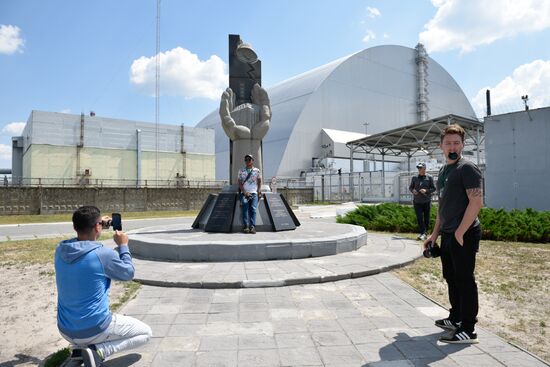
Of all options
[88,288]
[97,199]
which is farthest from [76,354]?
[97,199]

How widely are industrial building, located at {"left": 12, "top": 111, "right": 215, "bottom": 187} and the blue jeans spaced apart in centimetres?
2693

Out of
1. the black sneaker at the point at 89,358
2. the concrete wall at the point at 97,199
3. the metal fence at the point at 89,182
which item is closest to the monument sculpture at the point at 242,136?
the black sneaker at the point at 89,358

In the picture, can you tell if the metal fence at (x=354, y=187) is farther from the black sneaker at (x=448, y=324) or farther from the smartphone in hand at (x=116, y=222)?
the smartphone in hand at (x=116, y=222)

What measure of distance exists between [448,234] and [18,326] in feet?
15.3

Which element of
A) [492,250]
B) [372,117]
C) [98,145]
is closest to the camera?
[492,250]

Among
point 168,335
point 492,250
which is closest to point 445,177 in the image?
point 168,335

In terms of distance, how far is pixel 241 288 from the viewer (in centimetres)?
536

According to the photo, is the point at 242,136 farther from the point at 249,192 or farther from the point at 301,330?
the point at 301,330

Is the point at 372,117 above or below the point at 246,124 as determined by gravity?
above

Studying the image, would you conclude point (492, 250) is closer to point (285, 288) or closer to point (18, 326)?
point (285, 288)

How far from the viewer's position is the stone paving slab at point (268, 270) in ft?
17.9

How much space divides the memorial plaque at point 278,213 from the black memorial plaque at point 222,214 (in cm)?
96

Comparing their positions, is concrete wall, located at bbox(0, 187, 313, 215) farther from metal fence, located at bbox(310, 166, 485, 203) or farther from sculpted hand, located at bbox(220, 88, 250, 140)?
sculpted hand, located at bbox(220, 88, 250, 140)

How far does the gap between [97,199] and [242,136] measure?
2150cm
